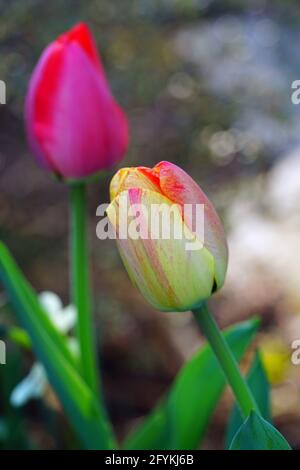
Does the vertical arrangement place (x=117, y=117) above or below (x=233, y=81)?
above

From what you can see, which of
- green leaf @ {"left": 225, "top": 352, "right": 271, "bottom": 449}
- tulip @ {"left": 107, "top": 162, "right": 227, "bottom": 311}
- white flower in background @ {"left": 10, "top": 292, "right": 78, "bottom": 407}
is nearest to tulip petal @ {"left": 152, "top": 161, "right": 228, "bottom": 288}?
tulip @ {"left": 107, "top": 162, "right": 227, "bottom": 311}

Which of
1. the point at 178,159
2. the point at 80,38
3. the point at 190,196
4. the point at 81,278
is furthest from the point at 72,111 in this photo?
the point at 178,159

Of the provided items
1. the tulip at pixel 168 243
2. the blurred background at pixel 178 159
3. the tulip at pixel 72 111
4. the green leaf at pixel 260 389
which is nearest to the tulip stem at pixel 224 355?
the tulip at pixel 168 243

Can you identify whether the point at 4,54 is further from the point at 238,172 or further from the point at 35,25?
the point at 238,172

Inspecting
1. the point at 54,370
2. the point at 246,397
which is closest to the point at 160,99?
the point at 54,370

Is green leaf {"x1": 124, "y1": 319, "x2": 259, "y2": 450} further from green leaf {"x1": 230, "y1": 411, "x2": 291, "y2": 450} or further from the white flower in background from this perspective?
green leaf {"x1": 230, "y1": 411, "x2": 291, "y2": 450}
